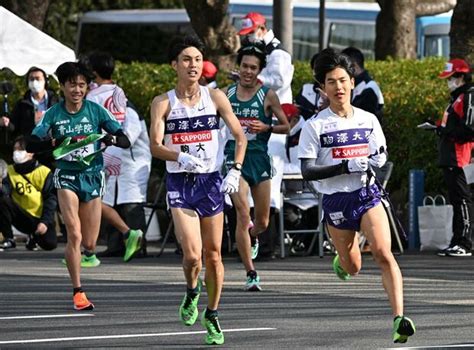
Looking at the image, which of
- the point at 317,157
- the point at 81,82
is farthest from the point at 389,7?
the point at 317,157

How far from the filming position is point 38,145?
13.6m

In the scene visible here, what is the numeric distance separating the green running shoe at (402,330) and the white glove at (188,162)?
1850 millimetres

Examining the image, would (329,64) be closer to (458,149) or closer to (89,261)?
(89,261)

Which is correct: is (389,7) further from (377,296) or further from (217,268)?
(217,268)

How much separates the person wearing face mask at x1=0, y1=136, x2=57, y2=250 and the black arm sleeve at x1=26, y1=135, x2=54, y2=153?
6517mm

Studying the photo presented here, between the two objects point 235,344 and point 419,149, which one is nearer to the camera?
point 235,344

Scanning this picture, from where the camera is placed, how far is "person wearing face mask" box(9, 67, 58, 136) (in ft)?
68.2

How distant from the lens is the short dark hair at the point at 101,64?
17.6m

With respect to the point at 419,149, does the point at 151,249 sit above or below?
below

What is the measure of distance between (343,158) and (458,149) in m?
7.14

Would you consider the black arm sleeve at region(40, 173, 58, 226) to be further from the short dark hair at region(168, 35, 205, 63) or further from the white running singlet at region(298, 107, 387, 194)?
the white running singlet at region(298, 107, 387, 194)

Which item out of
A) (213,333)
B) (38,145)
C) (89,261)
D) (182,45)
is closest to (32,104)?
(89,261)

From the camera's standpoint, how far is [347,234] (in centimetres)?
1138

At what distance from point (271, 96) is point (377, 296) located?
7.86ft
